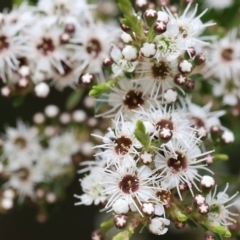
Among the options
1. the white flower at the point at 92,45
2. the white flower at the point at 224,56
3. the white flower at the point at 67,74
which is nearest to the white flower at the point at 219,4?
the white flower at the point at 224,56

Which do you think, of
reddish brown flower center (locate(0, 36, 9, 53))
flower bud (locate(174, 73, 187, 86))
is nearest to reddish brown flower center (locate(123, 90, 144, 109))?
flower bud (locate(174, 73, 187, 86))

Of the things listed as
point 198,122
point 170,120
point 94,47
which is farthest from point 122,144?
point 94,47

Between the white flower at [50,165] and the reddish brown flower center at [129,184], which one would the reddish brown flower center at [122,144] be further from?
the white flower at [50,165]

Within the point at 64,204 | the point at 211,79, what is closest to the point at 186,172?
the point at 211,79

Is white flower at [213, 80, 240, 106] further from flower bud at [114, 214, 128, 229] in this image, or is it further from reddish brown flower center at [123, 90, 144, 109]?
flower bud at [114, 214, 128, 229]

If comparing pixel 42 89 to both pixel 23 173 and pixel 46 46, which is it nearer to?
pixel 46 46

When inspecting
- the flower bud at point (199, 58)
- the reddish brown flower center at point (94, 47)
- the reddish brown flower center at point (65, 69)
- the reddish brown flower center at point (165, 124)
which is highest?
the flower bud at point (199, 58)

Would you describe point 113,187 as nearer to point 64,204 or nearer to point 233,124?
point 233,124
